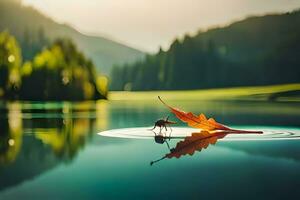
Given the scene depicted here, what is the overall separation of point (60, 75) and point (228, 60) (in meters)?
12.1

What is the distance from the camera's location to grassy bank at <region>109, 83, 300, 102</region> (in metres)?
28.0

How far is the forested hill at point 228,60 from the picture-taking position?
26766mm

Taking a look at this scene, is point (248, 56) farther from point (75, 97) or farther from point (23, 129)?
point (23, 129)

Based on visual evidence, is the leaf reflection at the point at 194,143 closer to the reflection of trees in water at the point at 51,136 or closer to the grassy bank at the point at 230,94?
the reflection of trees in water at the point at 51,136

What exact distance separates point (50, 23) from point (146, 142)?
18003 millimetres

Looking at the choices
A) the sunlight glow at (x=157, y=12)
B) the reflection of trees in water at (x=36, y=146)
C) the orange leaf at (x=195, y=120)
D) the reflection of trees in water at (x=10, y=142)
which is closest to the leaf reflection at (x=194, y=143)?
the orange leaf at (x=195, y=120)

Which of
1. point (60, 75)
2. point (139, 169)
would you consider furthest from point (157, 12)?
point (139, 169)

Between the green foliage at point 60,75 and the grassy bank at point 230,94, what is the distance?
2611mm

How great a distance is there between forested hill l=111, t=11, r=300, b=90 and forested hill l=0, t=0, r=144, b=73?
980 mm

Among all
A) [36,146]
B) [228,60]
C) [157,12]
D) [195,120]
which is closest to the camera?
[36,146]

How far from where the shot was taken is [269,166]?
617cm

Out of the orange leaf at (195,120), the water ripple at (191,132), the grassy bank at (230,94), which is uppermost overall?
the grassy bank at (230,94)

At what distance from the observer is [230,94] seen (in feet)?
101

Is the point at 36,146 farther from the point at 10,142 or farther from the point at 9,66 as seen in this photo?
the point at 9,66
